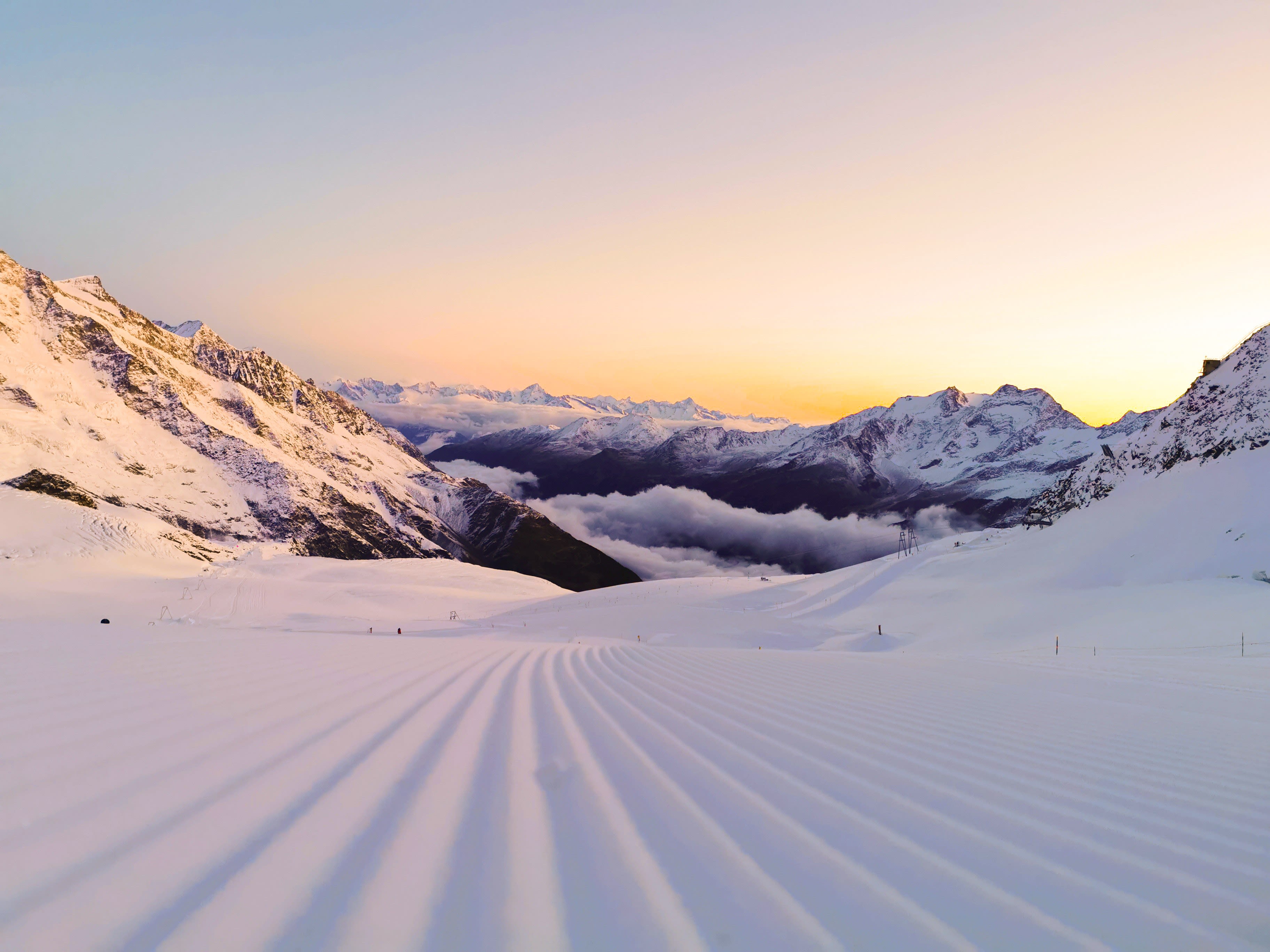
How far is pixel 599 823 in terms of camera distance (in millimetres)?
3307

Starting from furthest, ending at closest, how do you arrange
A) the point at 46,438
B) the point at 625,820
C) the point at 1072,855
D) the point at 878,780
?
the point at 46,438
the point at 878,780
the point at 625,820
the point at 1072,855

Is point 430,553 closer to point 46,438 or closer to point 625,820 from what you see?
point 46,438

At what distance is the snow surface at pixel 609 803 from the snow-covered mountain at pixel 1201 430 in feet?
125

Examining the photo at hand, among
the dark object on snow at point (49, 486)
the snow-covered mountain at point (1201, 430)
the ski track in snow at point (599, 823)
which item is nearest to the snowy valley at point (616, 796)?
the ski track in snow at point (599, 823)

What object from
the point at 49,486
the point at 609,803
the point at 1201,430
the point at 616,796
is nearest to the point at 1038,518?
the point at 1201,430

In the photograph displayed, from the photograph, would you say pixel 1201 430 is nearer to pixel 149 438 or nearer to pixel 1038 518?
pixel 1038 518

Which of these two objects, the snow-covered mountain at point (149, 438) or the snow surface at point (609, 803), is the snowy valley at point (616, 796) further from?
the snow-covered mountain at point (149, 438)

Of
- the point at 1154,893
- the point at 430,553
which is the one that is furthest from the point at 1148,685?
the point at 430,553

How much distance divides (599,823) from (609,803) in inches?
12.6

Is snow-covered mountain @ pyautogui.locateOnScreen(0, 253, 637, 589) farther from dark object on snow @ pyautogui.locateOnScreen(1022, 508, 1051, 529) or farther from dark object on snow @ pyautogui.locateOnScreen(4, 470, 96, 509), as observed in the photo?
dark object on snow @ pyautogui.locateOnScreen(1022, 508, 1051, 529)

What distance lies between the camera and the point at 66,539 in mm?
64500

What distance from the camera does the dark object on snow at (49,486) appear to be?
90500mm

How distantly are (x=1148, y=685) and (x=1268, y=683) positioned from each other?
2.19 meters

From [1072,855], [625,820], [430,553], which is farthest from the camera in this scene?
[430,553]
